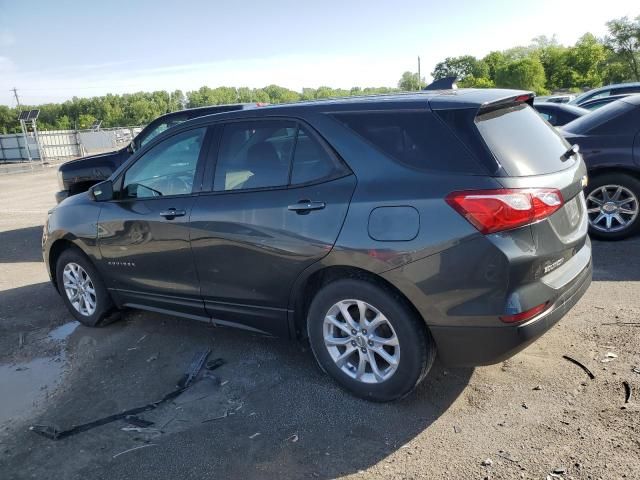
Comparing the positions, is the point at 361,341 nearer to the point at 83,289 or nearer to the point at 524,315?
the point at 524,315

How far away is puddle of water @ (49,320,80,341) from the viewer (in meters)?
4.89

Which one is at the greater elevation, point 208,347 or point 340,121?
point 340,121

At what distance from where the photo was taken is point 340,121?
3367 mm

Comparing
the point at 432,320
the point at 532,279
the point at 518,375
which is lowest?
the point at 518,375

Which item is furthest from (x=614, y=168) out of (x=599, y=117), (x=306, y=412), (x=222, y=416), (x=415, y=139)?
(x=222, y=416)

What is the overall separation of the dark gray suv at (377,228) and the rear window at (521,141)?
0.5 inches

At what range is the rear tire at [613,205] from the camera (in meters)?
6.16

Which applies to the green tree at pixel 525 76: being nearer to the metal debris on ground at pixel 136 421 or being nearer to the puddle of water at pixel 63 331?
A: the puddle of water at pixel 63 331

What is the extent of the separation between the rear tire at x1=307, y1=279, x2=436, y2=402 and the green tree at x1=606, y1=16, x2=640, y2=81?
6167 cm

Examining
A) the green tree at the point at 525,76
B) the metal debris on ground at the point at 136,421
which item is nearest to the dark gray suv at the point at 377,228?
the metal debris on ground at the point at 136,421

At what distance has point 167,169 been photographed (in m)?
4.32

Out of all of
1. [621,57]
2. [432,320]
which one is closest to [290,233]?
[432,320]

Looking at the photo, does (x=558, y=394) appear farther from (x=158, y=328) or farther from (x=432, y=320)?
(x=158, y=328)

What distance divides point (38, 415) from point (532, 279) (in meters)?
3.18
